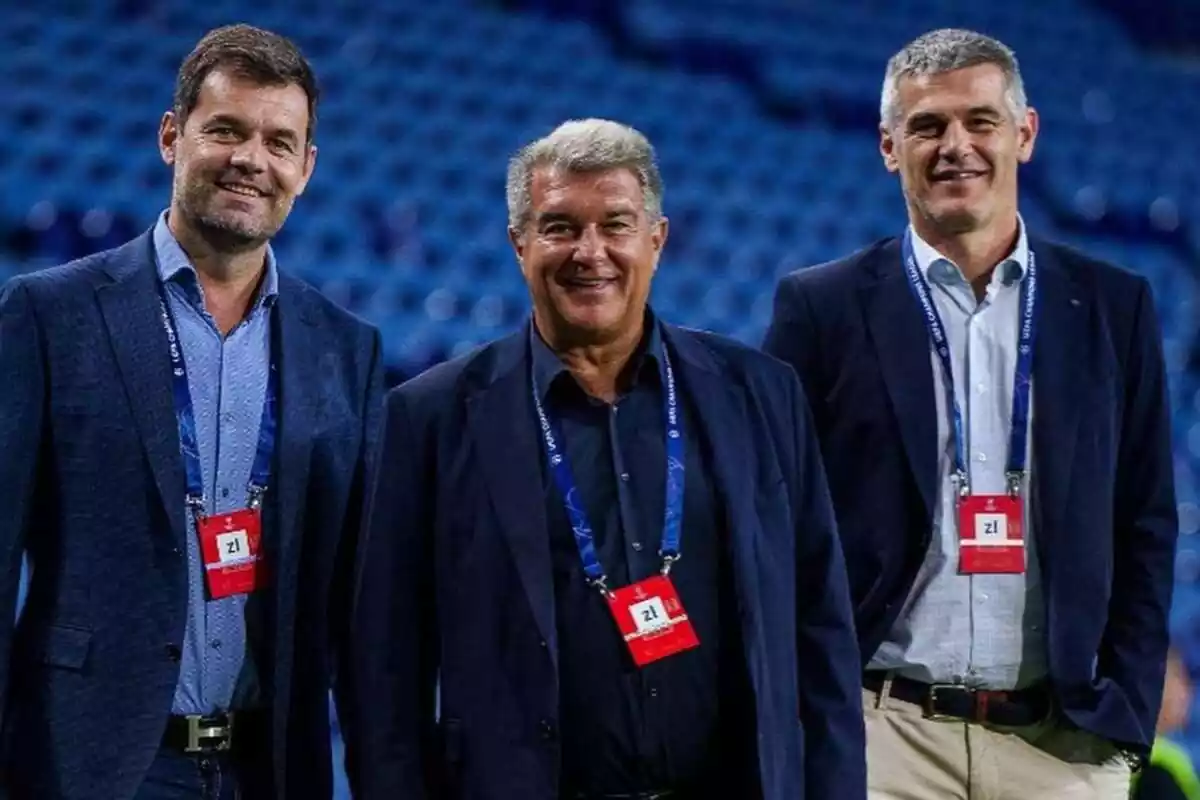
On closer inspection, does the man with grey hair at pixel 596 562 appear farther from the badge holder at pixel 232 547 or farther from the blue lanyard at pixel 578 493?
the badge holder at pixel 232 547

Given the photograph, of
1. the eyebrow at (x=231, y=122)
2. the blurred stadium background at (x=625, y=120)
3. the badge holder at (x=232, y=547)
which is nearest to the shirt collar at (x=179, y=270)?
the eyebrow at (x=231, y=122)

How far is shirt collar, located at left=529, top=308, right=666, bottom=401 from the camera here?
185cm

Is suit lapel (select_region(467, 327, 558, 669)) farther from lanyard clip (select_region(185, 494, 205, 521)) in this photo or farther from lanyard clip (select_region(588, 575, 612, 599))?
lanyard clip (select_region(185, 494, 205, 521))

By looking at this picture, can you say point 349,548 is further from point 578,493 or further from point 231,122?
point 231,122

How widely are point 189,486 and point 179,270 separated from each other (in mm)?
267

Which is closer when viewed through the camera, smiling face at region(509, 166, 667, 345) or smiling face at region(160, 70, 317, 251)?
smiling face at region(509, 166, 667, 345)

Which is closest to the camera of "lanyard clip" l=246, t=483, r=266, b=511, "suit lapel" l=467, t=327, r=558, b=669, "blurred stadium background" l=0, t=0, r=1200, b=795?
"suit lapel" l=467, t=327, r=558, b=669

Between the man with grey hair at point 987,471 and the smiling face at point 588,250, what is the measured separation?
1.51 feet

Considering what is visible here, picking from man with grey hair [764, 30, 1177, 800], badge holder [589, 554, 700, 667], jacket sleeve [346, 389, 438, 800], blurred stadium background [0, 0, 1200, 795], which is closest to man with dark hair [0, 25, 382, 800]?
jacket sleeve [346, 389, 438, 800]

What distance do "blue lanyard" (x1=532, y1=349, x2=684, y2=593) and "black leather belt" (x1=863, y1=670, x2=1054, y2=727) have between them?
522 millimetres

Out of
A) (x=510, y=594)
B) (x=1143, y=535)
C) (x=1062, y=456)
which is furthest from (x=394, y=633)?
(x=1143, y=535)

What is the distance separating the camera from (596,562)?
1773 millimetres

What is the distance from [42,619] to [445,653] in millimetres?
475

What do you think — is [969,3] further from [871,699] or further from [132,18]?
[871,699]
